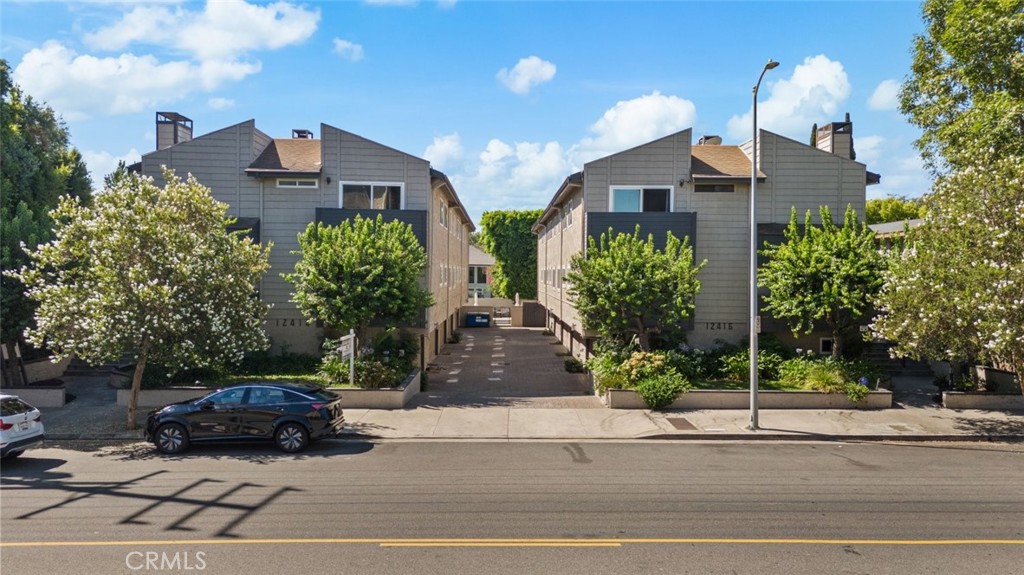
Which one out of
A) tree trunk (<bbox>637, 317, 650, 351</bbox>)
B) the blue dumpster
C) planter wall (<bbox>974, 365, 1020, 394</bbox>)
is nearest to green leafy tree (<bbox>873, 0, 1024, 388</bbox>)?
planter wall (<bbox>974, 365, 1020, 394</bbox>)

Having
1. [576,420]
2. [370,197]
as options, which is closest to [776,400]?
[576,420]

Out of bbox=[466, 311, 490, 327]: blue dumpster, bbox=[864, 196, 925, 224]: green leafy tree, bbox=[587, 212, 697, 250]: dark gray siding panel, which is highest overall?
bbox=[864, 196, 925, 224]: green leafy tree

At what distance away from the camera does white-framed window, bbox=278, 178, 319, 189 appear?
23.8 meters

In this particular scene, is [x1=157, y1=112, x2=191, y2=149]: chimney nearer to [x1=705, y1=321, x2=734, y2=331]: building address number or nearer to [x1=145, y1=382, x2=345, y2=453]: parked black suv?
[x1=145, y1=382, x2=345, y2=453]: parked black suv

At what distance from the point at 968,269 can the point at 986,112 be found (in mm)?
6693

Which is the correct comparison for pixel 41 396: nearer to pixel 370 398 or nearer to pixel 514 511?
pixel 370 398

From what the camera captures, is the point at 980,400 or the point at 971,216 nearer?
the point at 971,216

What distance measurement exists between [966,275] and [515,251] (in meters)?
41.2

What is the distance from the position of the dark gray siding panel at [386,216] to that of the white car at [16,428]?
1131 centimetres

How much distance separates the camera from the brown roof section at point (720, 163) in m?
23.2

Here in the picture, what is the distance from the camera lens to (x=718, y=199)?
2338 cm

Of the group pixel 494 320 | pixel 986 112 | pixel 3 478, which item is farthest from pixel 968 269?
pixel 494 320

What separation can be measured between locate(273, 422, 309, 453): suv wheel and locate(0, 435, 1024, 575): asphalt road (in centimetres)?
23

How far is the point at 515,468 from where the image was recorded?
13.0 metres
